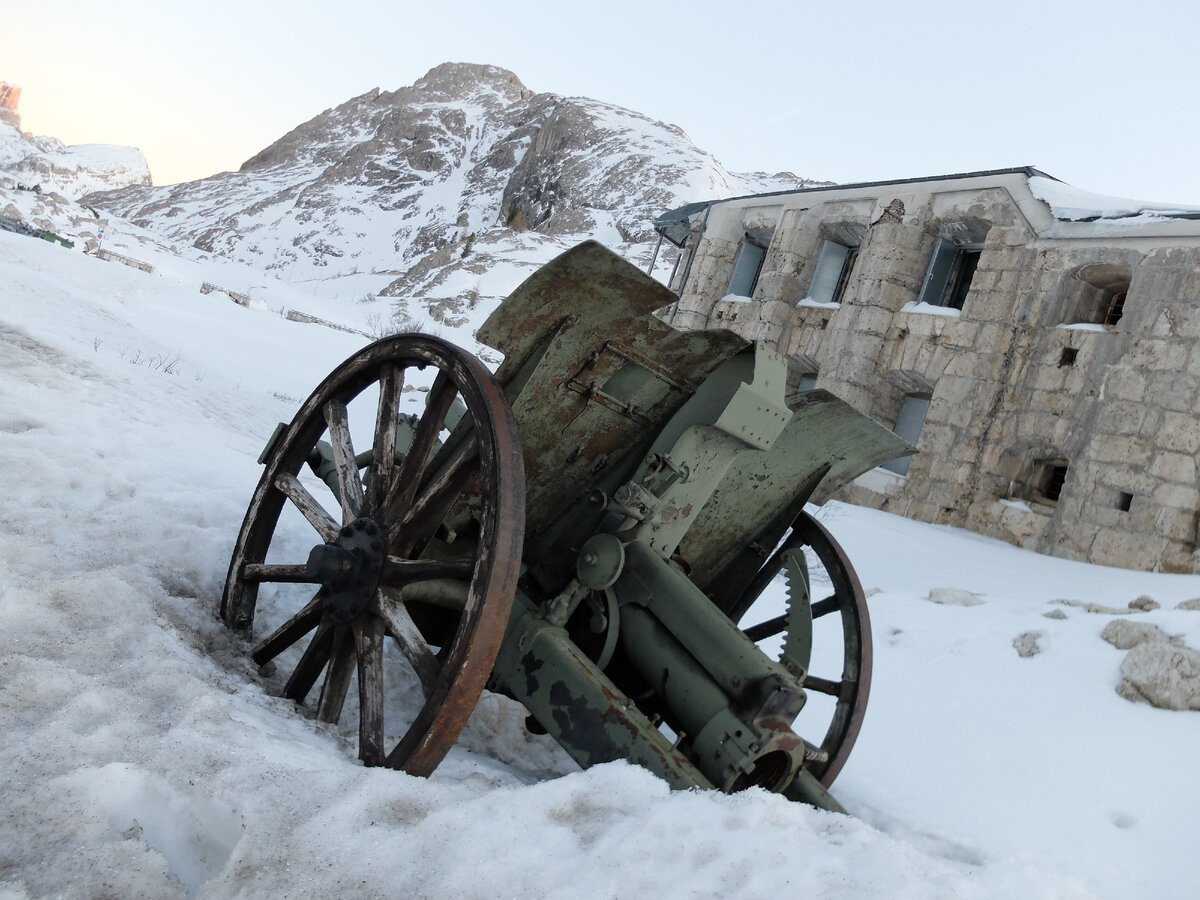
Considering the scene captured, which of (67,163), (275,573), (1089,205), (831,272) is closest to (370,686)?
(275,573)

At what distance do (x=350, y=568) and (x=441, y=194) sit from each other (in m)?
63.0

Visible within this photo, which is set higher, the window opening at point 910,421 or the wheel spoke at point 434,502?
the window opening at point 910,421

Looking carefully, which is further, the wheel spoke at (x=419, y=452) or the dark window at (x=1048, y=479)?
the dark window at (x=1048, y=479)

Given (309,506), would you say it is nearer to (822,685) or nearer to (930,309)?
(822,685)

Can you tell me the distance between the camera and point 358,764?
7.09 feet

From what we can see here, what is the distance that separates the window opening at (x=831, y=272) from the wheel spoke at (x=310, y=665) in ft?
38.5

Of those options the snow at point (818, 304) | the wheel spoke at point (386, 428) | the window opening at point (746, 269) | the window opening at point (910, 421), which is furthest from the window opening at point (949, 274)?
the wheel spoke at point (386, 428)

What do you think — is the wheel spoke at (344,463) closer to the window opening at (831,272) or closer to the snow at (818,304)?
the snow at (818,304)

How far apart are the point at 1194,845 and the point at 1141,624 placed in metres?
2.03

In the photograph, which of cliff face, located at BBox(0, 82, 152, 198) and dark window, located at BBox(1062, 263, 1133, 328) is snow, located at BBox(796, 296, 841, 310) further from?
cliff face, located at BBox(0, 82, 152, 198)

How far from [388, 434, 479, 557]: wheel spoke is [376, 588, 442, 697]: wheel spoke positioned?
15 cm

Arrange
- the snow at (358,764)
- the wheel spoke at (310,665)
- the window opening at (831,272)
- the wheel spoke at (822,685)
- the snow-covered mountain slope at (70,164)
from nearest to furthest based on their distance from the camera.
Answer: the snow at (358,764) → the wheel spoke at (310,665) → the wheel spoke at (822,685) → the window opening at (831,272) → the snow-covered mountain slope at (70,164)

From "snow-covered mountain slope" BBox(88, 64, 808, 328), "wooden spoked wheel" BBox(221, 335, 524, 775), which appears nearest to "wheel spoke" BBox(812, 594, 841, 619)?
"wooden spoked wheel" BBox(221, 335, 524, 775)

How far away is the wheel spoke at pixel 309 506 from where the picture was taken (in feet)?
8.91
